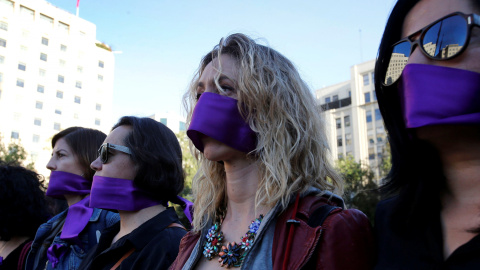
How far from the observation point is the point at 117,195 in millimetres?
3496

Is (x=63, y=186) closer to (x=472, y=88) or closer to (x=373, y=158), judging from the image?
(x=472, y=88)

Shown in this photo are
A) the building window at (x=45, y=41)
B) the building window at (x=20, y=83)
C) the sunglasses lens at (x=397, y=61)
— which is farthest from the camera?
the building window at (x=45, y=41)

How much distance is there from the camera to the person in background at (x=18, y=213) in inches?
188

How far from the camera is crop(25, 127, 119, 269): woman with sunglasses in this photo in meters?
4.12

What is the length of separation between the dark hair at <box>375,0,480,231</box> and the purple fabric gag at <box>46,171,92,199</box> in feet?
12.3

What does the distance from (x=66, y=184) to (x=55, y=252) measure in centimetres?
82

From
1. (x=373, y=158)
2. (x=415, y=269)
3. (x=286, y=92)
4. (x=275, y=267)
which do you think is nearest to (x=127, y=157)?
(x=286, y=92)

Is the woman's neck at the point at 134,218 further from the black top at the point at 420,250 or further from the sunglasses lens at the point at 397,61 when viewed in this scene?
the sunglasses lens at the point at 397,61

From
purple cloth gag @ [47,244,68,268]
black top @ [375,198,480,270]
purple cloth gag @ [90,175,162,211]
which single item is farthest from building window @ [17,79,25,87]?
black top @ [375,198,480,270]

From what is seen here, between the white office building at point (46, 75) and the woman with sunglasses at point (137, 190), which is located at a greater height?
the white office building at point (46, 75)

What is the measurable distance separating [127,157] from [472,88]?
2913 millimetres

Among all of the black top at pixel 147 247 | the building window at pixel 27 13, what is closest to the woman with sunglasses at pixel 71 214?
the black top at pixel 147 247

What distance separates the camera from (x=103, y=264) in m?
3.33

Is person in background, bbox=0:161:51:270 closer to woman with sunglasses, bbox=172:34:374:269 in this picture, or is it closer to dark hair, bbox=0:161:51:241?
dark hair, bbox=0:161:51:241
